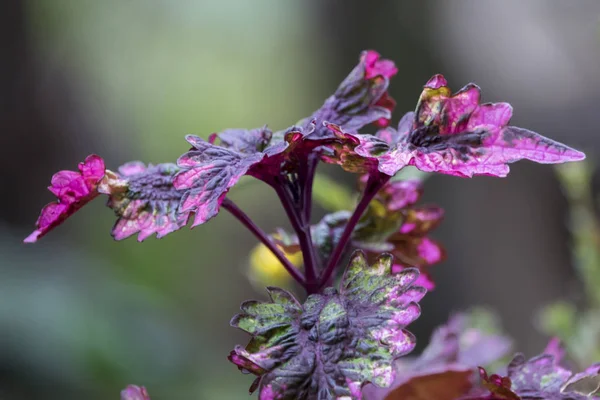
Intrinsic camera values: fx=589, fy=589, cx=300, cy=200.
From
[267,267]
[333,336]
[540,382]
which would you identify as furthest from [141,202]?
[267,267]

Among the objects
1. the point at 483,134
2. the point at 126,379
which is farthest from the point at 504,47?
the point at 483,134

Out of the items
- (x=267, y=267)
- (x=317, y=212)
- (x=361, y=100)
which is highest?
(x=361, y=100)

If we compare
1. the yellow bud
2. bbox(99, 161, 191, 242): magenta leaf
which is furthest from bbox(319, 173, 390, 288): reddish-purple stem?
the yellow bud

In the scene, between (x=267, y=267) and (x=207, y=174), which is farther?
(x=267, y=267)

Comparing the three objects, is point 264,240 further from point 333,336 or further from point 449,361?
point 449,361

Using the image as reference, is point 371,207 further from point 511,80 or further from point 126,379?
point 511,80

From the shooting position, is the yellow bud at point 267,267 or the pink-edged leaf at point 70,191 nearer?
the pink-edged leaf at point 70,191

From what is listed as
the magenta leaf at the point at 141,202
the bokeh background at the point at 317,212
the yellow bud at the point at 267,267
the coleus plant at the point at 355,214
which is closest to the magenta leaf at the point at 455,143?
the coleus plant at the point at 355,214

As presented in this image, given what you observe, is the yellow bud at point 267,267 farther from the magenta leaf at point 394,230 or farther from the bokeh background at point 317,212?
the bokeh background at point 317,212
